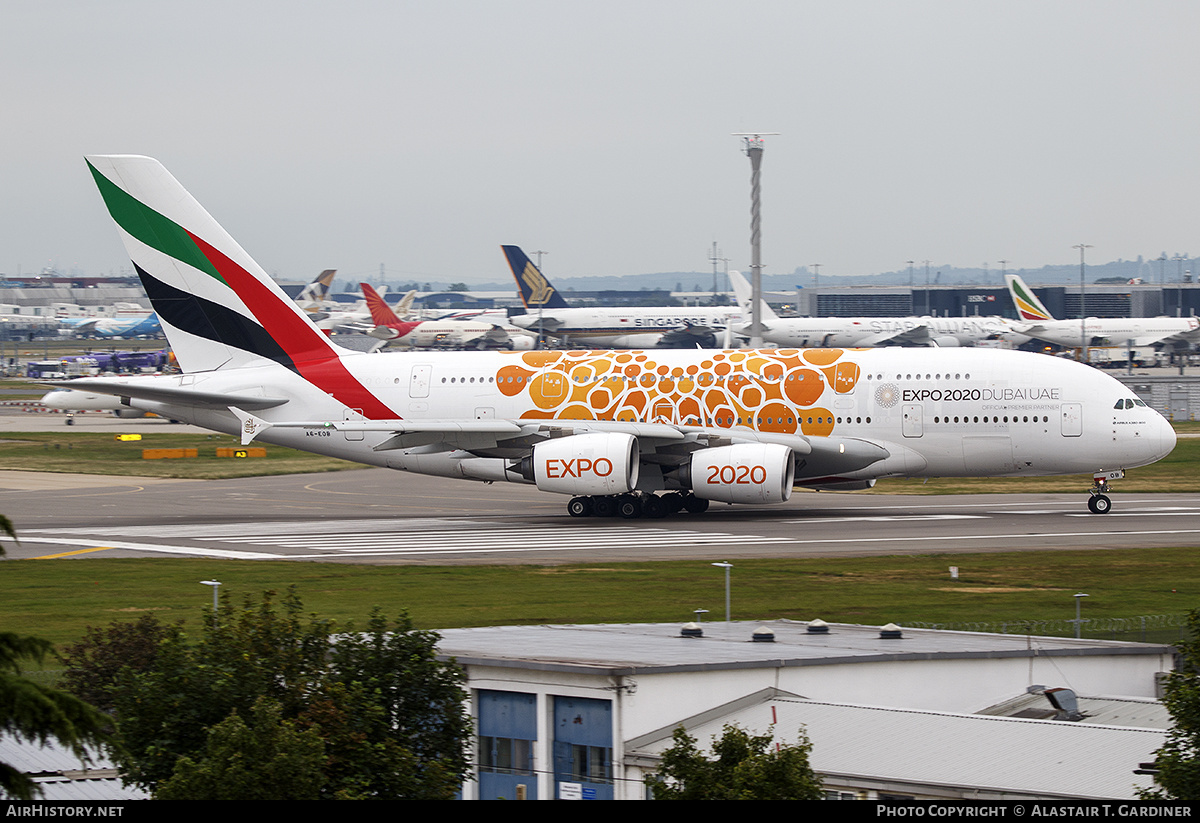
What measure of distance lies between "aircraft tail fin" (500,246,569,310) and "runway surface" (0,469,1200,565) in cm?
9492

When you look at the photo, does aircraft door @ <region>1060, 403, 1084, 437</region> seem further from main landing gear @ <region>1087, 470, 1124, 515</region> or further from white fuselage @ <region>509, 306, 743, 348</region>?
white fuselage @ <region>509, 306, 743, 348</region>

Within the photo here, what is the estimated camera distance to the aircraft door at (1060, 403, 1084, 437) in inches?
1730

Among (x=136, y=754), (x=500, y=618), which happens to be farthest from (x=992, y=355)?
(x=136, y=754)

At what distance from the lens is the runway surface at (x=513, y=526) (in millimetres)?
39688

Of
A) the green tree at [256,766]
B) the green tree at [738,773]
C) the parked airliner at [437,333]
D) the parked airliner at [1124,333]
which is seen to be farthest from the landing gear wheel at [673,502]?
the parked airliner at [437,333]

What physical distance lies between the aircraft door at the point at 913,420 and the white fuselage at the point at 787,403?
0.13 ft

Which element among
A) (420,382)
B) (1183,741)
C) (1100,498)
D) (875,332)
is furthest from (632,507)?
(875,332)

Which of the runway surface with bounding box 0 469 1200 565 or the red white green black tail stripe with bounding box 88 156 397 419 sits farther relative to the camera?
the red white green black tail stripe with bounding box 88 156 397 419

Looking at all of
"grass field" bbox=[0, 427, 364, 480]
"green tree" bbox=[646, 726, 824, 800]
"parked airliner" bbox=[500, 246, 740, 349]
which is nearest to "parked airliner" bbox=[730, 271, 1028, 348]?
"parked airliner" bbox=[500, 246, 740, 349]

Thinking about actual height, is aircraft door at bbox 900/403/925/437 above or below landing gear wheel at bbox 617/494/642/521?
above

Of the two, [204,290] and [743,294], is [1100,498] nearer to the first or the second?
[204,290]

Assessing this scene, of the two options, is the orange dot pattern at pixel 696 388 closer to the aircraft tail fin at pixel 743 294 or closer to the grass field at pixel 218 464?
the grass field at pixel 218 464

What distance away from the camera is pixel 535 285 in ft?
506
